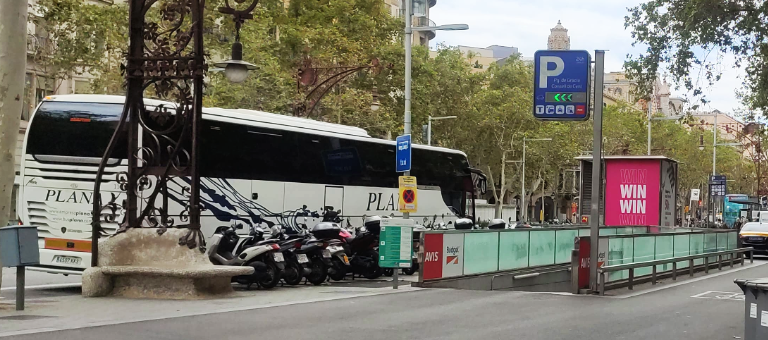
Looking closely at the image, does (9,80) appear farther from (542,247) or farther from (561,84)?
(542,247)

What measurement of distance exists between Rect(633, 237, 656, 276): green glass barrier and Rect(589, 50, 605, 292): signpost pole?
275 centimetres

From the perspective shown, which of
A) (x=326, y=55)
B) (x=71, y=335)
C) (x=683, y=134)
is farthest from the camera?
(x=683, y=134)

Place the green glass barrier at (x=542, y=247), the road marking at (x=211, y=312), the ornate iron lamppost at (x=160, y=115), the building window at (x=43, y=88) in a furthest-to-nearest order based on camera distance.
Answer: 1. the building window at (x=43, y=88)
2. the green glass barrier at (x=542, y=247)
3. the ornate iron lamppost at (x=160, y=115)
4. the road marking at (x=211, y=312)

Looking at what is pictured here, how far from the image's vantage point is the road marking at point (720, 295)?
17.2 metres

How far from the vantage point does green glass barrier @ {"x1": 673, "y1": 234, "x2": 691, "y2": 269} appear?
2359 centimetres

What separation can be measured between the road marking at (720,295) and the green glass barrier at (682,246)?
4685 millimetres

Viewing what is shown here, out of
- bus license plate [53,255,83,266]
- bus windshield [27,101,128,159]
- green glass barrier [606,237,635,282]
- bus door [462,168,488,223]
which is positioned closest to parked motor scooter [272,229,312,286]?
bus license plate [53,255,83,266]

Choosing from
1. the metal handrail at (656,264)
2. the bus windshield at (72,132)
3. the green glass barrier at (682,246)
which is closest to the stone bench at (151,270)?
the bus windshield at (72,132)

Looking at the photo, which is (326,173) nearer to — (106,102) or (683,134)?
(106,102)

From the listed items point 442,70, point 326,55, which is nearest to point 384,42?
point 326,55

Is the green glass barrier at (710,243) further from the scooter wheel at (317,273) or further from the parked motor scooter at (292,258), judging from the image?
the parked motor scooter at (292,258)

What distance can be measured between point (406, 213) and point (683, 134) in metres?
72.8

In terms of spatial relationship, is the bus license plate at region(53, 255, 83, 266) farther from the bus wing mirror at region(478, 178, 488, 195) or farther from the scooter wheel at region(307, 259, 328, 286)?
the bus wing mirror at region(478, 178, 488, 195)

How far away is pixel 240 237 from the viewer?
1797 cm
